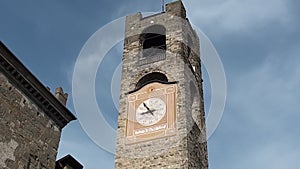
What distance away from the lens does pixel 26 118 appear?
9.11 m

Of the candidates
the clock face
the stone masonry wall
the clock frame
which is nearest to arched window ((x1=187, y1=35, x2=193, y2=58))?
the clock frame

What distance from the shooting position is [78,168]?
10188 millimetres

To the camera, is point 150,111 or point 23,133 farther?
point 150,111

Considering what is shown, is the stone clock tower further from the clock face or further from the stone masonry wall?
the stone masonry wall

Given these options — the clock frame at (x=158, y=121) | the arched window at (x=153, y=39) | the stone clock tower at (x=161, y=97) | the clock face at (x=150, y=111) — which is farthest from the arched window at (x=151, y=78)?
the arched window at (x=153, y=39)

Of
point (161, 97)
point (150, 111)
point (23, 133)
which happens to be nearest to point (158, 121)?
point (150, 111)

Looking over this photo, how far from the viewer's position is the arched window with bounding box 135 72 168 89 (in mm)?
16453

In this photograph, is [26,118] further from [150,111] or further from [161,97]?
[161,97]

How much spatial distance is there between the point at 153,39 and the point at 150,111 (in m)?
4.71

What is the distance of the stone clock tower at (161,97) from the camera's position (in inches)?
563

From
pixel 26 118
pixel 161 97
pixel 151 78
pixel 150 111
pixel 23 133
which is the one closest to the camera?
pixel 23 133

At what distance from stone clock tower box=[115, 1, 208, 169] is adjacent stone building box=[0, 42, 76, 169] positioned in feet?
15.9

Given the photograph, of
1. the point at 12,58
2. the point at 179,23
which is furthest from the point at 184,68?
the point at 12,58

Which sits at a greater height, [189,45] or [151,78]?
[189,45]
